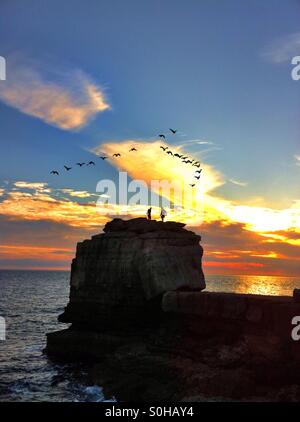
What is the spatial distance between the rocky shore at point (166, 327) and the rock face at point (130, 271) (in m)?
0.08

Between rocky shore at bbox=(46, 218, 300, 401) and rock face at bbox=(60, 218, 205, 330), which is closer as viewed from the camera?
rocky shore at bbox=(46, 218, 300, 401)

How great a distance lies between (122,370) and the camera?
2628 centimetres

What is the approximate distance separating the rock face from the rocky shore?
0.08m

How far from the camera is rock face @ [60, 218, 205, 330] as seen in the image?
103ft

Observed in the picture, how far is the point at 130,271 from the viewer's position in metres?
32.8

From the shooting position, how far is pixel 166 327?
2903 centimetres

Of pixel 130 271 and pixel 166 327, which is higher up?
pixel 130 271

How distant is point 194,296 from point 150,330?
517 cm

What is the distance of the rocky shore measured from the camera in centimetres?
2273

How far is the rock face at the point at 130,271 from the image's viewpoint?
103 feet

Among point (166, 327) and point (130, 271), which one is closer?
point (166, 327)

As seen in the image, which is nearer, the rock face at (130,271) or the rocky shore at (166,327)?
the rocky shore at (166,327)

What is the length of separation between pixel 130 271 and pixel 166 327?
5.51 meters
